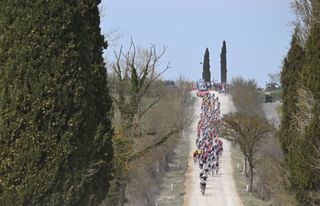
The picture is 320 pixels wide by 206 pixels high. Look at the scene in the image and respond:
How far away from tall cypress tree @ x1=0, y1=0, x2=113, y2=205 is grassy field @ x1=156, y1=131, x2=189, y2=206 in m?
24.1

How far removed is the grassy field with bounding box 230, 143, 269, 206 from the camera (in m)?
36.6

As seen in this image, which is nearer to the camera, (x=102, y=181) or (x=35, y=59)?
(x=35, y=59)

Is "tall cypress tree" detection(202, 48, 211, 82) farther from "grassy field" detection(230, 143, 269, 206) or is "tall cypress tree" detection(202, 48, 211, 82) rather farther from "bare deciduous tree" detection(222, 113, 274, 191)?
"bare deciduous tree" detection(222, 113, 274, 191)

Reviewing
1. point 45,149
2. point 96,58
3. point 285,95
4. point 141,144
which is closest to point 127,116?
point 141,144

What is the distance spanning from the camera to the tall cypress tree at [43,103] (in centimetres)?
921

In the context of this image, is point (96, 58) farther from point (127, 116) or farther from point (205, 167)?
point (205, 167)

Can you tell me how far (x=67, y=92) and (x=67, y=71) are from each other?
31 cm

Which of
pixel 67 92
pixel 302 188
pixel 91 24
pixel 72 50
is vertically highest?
pixel 91 24

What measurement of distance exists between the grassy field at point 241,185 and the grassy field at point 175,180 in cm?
373

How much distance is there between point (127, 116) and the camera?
22938 mm

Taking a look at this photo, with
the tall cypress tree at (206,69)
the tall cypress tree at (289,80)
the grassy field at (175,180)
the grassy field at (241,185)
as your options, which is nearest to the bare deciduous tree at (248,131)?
the grassy field at (241,185)

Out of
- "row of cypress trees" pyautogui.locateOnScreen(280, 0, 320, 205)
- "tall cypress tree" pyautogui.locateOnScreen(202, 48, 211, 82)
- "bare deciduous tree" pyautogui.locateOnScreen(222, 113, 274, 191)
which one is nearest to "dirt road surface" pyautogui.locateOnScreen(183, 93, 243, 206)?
"bare deciduous tree" pyautogui.locateOnScreen(222, 113, 274, 191)

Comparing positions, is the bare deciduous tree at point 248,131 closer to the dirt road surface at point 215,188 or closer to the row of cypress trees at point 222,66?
the dirt road surface at point 215,188

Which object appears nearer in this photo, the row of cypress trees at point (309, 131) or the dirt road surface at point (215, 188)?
the row of cypress trees at point (309, 131)
